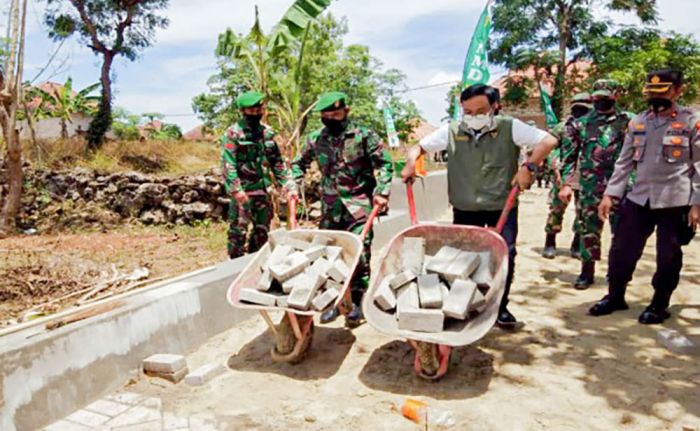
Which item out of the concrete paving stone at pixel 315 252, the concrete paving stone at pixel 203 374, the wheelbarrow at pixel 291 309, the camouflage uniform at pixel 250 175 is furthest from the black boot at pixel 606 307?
the concrete paving stone at pixel 203 374

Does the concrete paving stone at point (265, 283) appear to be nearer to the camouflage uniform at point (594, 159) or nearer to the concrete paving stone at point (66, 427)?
the concrete paving stone at point (66, 427)

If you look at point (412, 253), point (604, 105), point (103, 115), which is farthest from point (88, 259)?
point (103, 115)

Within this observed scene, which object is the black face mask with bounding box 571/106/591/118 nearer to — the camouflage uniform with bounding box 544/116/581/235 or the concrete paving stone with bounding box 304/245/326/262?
the camouflage uniform with bounding box 544/116/581/235

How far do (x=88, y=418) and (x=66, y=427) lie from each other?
0.36 ft

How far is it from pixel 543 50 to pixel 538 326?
64.2 ft

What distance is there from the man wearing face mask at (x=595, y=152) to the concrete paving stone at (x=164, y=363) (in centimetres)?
339

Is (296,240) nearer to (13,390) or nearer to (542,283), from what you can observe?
(13,390)

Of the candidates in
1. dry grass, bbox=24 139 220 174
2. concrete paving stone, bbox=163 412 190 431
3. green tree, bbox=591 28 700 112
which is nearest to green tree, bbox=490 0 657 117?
green tree, bbox=591 28 700 112

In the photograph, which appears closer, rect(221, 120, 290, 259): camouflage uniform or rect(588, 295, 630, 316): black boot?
rect(588, 295, 630, 316): black boot

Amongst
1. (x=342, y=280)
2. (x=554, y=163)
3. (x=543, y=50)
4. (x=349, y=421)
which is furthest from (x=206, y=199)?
(x=543, y=50)

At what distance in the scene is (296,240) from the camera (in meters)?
3.54

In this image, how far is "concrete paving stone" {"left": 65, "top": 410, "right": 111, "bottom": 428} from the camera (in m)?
2.57

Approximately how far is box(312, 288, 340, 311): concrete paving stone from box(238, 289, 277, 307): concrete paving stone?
242 millimetres

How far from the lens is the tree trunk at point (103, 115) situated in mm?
12898
